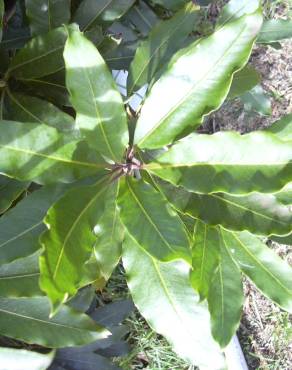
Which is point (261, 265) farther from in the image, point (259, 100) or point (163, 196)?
point (259, 100)

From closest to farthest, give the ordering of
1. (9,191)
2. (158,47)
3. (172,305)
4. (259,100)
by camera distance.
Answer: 1. (172,305)
2. (9,191)
3. (158,47)
4. (259,100)

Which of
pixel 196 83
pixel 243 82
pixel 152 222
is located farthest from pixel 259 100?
pixel 152 222

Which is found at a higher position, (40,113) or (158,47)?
(158,47)

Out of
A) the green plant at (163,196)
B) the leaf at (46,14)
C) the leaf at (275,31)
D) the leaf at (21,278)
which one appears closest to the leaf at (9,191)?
the green plant at (163,196)

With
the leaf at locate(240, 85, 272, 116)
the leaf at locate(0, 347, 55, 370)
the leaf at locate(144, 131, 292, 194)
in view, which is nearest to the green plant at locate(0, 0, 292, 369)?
the leaf at locate(144, 131, 292, 194)

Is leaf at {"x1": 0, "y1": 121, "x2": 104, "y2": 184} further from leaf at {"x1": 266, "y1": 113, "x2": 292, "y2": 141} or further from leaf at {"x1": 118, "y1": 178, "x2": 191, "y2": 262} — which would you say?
leaf at {"x1": 266, "y1": 113, "x2": 292, "y2": 141}

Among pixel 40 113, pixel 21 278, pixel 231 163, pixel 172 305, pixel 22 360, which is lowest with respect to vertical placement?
pixel 22 360
